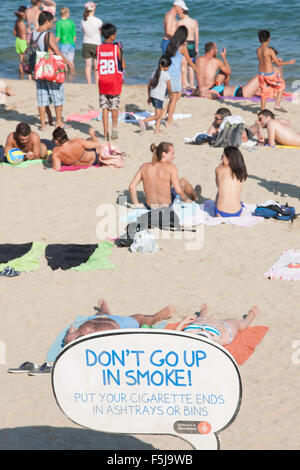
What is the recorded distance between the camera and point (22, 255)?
6902mm

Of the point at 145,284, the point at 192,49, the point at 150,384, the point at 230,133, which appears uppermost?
the point at 150,384

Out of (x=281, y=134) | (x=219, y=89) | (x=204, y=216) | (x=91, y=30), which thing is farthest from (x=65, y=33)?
(x=204, y=216)

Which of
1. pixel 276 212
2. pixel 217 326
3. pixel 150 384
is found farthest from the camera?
pixel 276 212

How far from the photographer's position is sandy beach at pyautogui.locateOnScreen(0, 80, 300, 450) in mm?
4246

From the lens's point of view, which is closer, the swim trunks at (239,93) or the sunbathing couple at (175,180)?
the sunbathing couple at (175,180)

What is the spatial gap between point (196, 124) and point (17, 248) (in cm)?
528

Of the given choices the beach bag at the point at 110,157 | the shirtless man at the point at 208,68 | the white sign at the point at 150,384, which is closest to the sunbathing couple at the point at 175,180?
the beach bag at the point at 110,157

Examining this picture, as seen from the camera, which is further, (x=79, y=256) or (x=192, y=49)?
(x=192, y=49)

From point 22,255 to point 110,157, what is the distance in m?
2.95

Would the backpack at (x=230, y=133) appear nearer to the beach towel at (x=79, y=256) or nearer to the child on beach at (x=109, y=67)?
the child on beach at (x=109, y=67)

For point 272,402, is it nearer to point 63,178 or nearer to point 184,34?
point 63,178

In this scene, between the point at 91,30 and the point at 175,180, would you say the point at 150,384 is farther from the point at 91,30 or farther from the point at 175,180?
the point at 91,30

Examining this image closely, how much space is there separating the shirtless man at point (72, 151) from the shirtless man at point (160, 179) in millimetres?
1844

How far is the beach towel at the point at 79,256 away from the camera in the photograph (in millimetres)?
6684
